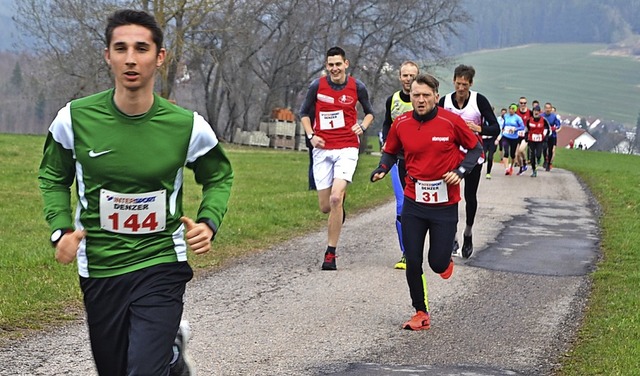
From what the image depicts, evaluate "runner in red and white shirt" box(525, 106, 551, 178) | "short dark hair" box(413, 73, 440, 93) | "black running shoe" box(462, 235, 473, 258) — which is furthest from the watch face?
"runner in red and white shirt" box(525, 106, 551, 178)

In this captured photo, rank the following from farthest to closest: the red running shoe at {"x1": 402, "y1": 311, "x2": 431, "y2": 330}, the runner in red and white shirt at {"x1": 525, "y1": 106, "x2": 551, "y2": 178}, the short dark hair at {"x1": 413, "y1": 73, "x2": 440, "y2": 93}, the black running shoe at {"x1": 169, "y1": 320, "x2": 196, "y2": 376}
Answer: the runner in red and white shirt at {"x1": 525, "y1": 106, "x2": 551, "y2": 178}, the short dark hair at {"x1": 413, "y1": 73, "x2": 440, "y2": 93}, the red running shoe at {"x1": 402, "y1": 311, "x2": 431, "y2": 330}, the black running shoe at {"x1": 169, "y1": 320, "x2": 196, "y2": 376}

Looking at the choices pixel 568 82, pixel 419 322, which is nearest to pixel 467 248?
pixel 419 322

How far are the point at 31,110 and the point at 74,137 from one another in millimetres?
96502

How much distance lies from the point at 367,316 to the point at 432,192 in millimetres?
1123

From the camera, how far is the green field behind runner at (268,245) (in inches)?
281

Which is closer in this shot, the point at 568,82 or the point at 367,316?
the point at 367,316

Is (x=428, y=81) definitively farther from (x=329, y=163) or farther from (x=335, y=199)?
(x=329, y=163)

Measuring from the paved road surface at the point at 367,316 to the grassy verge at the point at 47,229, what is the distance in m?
0.45

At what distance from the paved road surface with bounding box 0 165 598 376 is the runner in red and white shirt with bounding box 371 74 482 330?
0.54 m

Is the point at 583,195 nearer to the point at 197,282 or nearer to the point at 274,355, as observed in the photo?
the point at 197,282

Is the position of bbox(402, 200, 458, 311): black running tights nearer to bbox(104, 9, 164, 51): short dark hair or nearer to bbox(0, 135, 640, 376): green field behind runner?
bbox(0, 135, 640, 376): green field behind runner

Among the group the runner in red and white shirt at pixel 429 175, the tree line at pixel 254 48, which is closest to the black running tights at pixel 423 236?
the runner in red and white shirt at pixel 429 175

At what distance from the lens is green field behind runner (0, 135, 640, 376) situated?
7148mm

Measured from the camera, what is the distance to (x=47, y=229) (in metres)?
13.6
